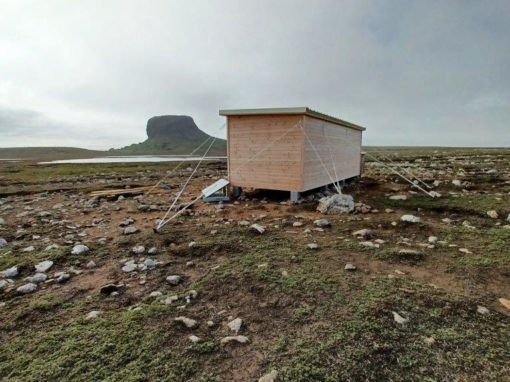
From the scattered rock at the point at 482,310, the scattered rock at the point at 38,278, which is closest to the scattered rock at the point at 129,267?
the scattered rock at the point at 38,278

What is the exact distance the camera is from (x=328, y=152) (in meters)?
12.5

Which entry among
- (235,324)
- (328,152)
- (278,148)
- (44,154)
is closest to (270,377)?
(235,324)

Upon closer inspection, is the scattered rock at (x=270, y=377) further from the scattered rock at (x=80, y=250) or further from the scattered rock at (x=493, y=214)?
the scattered rock at (x=493, y=214)

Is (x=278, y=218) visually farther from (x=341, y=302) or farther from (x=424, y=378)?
(x=424, y=378)

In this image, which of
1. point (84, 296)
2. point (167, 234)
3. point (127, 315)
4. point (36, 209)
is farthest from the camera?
point (36, 209)

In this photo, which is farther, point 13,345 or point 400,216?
point 400,216

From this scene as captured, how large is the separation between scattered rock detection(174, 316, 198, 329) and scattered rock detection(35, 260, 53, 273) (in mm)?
2938

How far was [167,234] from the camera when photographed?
680 cm

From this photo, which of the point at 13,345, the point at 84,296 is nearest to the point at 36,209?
the point at 84,296

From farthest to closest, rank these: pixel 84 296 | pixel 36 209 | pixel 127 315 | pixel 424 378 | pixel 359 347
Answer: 1. pixel 36 209
2. pixel 84 296
3. pixel 127 315
4. pixel 359 347
5. pixel 424 378

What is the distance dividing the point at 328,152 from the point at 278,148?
10.1 ft

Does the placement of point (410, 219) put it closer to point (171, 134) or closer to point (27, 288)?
point (27, 288)

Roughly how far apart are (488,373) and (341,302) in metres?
1.51

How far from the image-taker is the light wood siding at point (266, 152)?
1014 centimetres
